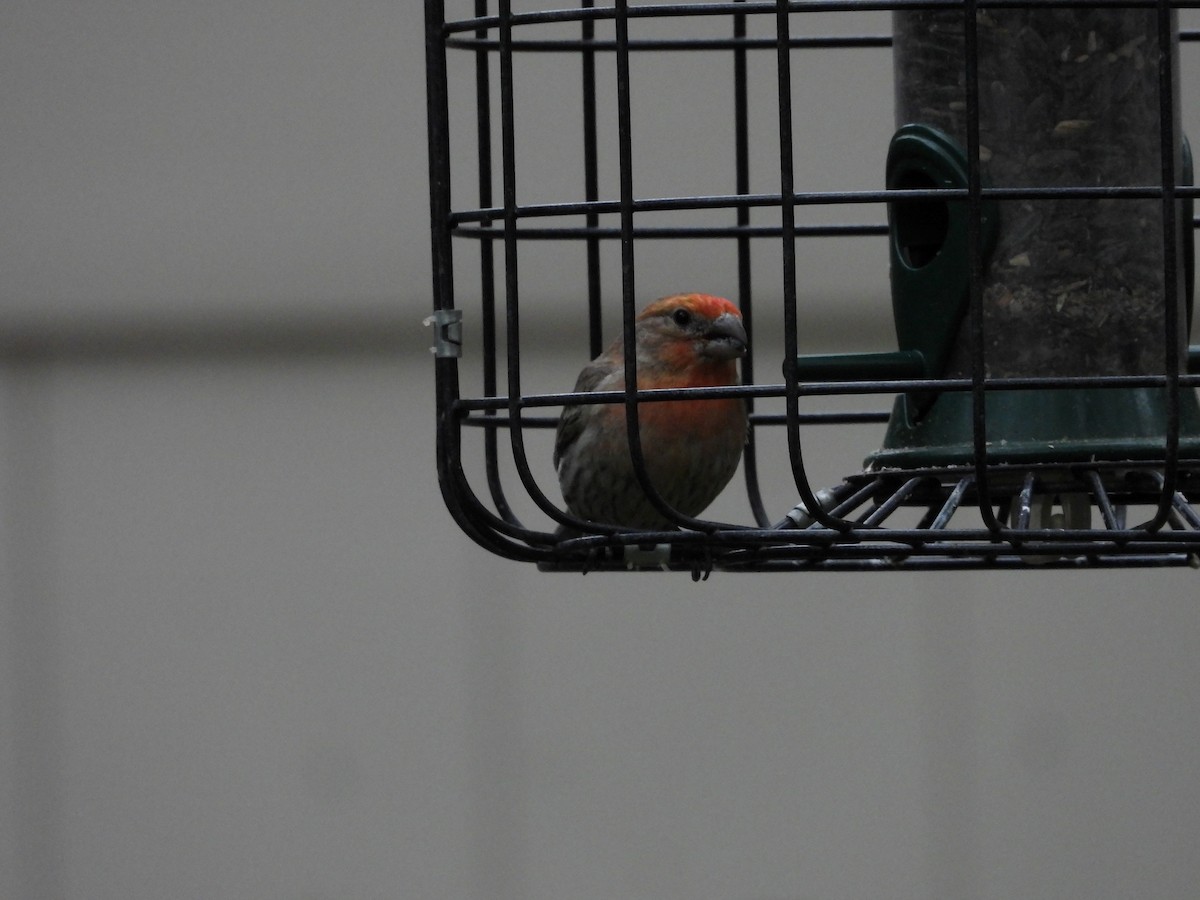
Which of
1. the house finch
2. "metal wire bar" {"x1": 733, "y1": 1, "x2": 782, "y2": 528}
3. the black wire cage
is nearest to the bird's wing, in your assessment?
the house finch

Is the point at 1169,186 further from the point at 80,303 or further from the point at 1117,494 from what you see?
the point at 80,303

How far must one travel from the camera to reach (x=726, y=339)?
14.2ft

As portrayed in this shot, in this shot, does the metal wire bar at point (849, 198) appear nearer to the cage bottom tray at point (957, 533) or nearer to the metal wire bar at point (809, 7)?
the metal wire bar at point (809, 7)

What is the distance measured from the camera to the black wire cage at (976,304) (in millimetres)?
2889

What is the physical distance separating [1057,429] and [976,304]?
2.18 ft

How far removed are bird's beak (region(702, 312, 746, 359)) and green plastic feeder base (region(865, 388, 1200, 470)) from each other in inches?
33.4

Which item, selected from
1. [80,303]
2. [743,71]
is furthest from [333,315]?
[743,71]

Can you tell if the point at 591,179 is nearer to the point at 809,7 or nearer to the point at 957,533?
the point at 809,7

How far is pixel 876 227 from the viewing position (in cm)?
432

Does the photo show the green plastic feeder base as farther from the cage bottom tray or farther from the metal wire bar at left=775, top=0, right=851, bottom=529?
the metal wire bar at left=775, top=0, right=851, bottom=529

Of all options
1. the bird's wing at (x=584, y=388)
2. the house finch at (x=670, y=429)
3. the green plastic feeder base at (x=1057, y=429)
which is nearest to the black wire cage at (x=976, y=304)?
the green plastic feeder base at (x=1057, y=429)

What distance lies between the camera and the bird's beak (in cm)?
432

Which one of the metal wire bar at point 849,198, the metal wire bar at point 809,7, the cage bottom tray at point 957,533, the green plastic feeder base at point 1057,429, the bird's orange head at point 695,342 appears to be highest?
the metal wire bar at point 809,7

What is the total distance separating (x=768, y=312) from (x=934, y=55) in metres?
2.86
